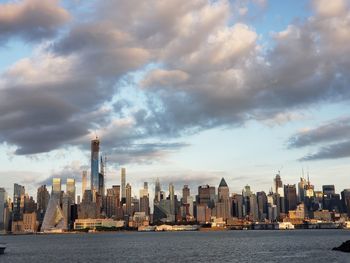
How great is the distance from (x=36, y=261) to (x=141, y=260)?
84.7ft

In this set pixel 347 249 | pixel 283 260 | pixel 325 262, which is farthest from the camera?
pixel 347 249

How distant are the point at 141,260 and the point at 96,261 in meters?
10.3

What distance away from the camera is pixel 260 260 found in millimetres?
109750

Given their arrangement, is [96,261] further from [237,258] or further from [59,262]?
[237,258]

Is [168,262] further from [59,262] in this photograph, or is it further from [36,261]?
[36,261]

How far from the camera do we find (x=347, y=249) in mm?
124250

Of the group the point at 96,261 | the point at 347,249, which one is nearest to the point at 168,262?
the point at 96,261

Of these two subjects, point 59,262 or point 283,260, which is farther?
point 59,262

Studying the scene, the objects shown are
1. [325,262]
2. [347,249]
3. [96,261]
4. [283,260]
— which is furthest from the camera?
[347,249]

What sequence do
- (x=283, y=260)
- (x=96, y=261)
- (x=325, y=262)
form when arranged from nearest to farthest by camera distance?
(x=325, y=262), (x=283, y=260), (x=96, y=261)

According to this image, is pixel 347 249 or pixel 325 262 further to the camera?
pixel 347 249

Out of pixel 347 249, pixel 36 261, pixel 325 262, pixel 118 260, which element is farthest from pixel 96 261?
pixel 347 249

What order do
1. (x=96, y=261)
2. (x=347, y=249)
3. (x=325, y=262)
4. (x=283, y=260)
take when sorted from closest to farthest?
1. (x=325, y=262)
2. (x=283, y=260)
3. (x=96, y=261)
4. (x=347, y=249)

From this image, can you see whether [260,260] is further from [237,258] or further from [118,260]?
[118,260]
